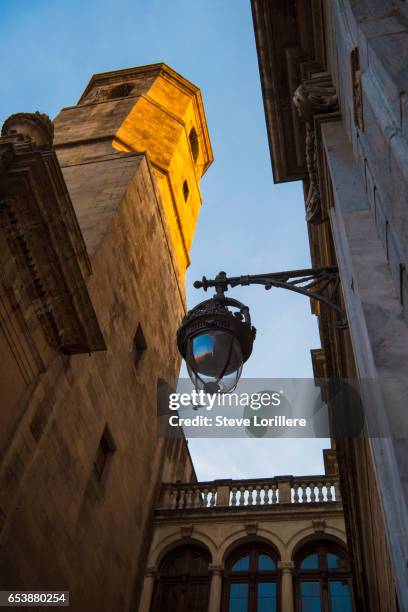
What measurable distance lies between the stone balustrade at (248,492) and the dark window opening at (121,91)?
54.3 ft

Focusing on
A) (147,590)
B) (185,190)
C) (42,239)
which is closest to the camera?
(42,239)

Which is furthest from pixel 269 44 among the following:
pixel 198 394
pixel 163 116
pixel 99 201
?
pixel 163 116

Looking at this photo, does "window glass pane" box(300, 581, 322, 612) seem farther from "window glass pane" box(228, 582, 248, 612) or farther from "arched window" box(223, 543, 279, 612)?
"window glass pane" box(228, 582, 248, 612)

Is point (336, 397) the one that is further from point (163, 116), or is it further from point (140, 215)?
point (163, 116)

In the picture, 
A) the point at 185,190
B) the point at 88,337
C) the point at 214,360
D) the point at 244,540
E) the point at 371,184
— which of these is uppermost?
the point at 185,190

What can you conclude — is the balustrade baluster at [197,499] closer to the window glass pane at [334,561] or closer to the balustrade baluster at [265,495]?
the balustrade baluster at [265,495]

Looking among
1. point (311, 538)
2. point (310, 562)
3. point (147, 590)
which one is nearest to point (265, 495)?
point (311, 538)

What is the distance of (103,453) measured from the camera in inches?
518

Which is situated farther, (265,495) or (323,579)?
(265,495)

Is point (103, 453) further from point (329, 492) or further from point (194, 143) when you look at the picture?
point (194, 143)

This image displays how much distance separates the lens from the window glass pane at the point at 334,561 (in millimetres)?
14602

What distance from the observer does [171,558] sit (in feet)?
51.9

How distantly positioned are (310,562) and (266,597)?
5.01 feet

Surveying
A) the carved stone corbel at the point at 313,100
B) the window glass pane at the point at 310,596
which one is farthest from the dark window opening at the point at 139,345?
the carved stone corbel at the point at 313,100
